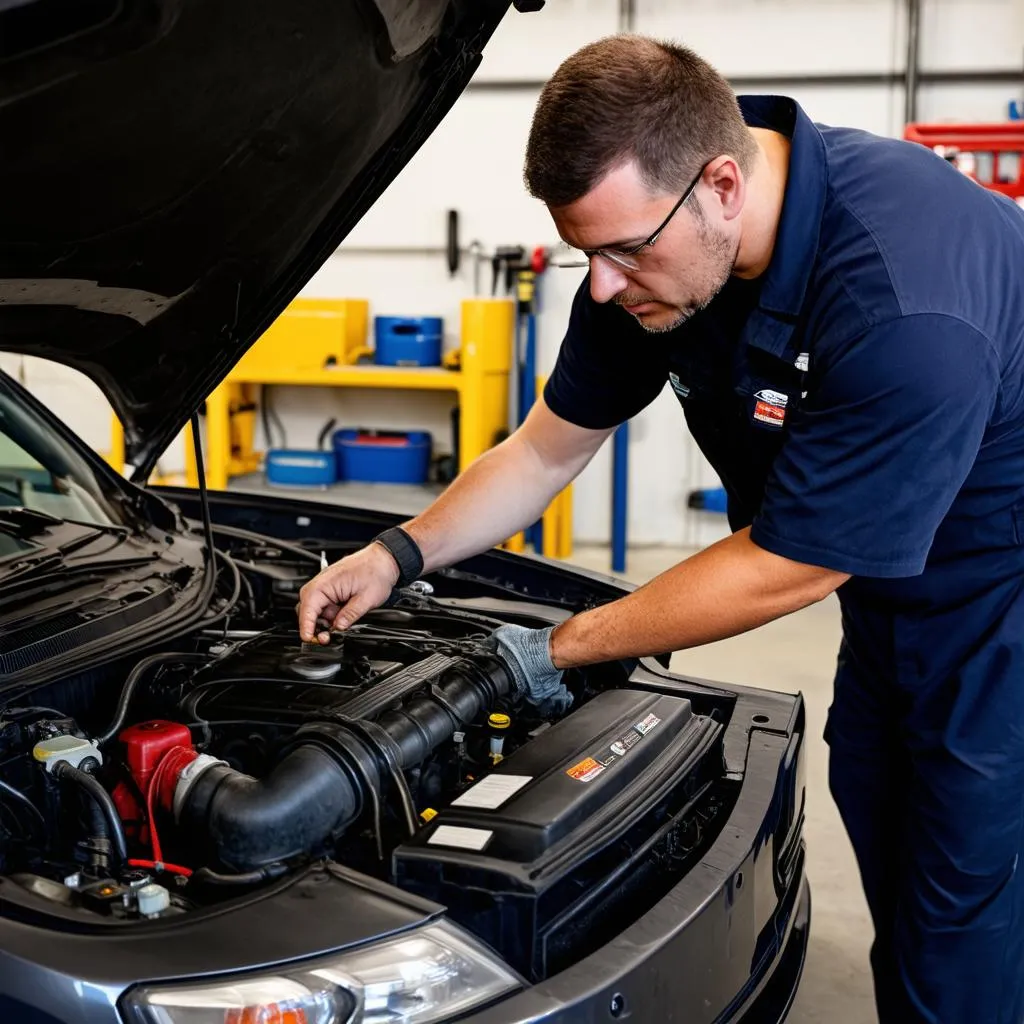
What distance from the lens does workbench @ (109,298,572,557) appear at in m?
5.10

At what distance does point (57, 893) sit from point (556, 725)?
2.20 feet

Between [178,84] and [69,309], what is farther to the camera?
[69,309]

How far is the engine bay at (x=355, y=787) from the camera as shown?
1265 mm

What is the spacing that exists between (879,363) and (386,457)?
4231mm

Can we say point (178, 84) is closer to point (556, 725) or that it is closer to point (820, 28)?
point (556, 725)

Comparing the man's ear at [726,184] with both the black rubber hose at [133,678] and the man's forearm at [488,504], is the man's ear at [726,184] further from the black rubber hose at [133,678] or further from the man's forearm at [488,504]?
the black rubber hose at [133,678]

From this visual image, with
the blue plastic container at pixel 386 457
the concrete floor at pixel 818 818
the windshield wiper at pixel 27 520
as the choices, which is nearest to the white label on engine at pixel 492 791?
the windshield wiper at pixel 27 520

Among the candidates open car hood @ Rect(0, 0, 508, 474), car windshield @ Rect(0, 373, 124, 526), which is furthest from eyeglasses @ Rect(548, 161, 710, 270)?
car windshield @ Rect(0, 373, 124, 526)

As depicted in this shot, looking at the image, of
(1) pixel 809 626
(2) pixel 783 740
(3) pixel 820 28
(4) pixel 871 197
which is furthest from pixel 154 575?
(3) pixel 820 28

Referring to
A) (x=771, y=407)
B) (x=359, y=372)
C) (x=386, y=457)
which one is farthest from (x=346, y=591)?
(x=386, y=457)

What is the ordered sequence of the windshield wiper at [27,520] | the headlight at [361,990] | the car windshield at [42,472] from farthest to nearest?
the car windshield at [42,472], the windshield wiper at [27,520], the headlight at [361,990]

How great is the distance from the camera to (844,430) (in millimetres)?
1440

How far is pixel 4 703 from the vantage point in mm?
1504

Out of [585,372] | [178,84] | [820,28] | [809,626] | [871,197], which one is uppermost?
[820,28]
